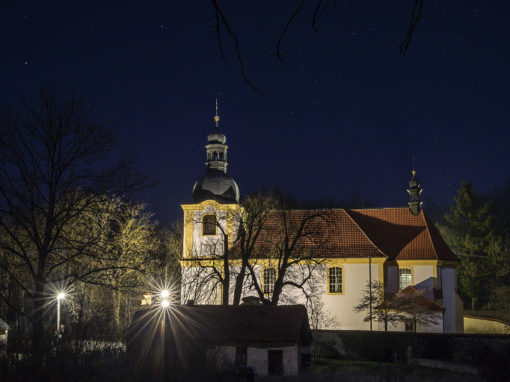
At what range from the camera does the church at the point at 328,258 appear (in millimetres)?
37875

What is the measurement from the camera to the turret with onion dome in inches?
1660

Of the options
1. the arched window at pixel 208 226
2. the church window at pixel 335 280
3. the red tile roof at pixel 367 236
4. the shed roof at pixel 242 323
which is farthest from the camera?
the arched window at pixel 208 226

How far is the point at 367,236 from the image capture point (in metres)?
41.1

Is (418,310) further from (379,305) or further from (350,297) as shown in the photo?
(350,297)

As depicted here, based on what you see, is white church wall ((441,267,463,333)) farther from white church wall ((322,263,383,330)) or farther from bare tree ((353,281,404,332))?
white church wall ((322,263,383,330))

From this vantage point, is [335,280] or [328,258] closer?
[328,258]

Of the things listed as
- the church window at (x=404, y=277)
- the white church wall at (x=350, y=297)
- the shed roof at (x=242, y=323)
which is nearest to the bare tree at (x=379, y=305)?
the white church wall at (x=350, y=297)

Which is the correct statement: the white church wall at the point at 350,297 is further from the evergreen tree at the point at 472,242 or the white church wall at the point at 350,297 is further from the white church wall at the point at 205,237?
the evergreen tree at the point at 472,242

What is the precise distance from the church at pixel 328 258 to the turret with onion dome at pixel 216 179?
→ 6 cm

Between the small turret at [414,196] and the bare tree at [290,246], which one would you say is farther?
the small turret at [414,196]

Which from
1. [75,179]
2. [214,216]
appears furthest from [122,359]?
[214,216]

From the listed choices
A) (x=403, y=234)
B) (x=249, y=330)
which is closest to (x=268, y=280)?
(x=403, y=234)

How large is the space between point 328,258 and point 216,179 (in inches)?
352

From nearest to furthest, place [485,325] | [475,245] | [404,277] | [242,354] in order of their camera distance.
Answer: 1. [242,354]
2. [485,325]
3. [404,277]
4. [475,245]
